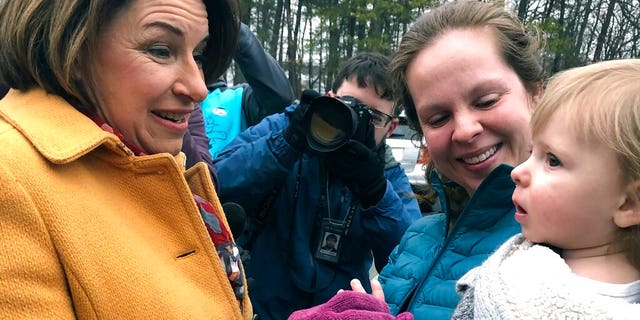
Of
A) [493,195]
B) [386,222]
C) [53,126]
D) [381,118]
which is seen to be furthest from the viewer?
[381,118]

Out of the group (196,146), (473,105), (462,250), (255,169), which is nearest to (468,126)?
(473,105)

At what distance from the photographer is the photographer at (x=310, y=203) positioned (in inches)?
83.7

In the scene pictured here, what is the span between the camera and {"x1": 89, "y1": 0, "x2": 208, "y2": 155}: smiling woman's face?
1.25 m

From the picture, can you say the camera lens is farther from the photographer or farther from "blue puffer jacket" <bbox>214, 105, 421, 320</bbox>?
"blue puffer jacket" <bbox>214, 105, 421, 320</bbox>

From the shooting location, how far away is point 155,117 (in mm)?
1317

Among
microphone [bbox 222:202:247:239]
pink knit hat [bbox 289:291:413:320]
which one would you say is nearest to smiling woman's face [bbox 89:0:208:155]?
microphone [bbox 222:202:247:239]

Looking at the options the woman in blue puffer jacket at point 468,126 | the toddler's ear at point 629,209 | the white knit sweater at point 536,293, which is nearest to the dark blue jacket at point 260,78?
the woman in blue puffer jacket at point 468,126

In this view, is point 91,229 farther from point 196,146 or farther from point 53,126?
point 196,146

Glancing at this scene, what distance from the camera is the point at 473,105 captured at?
1.54 meters

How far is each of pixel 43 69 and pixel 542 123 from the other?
1042 millimetres

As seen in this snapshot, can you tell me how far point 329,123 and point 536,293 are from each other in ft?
3.89

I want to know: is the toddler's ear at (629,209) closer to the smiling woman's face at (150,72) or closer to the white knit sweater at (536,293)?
the white knit sweater at (536,293)

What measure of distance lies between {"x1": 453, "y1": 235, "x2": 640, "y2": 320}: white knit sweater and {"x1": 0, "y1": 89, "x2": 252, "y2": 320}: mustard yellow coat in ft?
1.89

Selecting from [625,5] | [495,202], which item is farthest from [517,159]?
[625,5]
